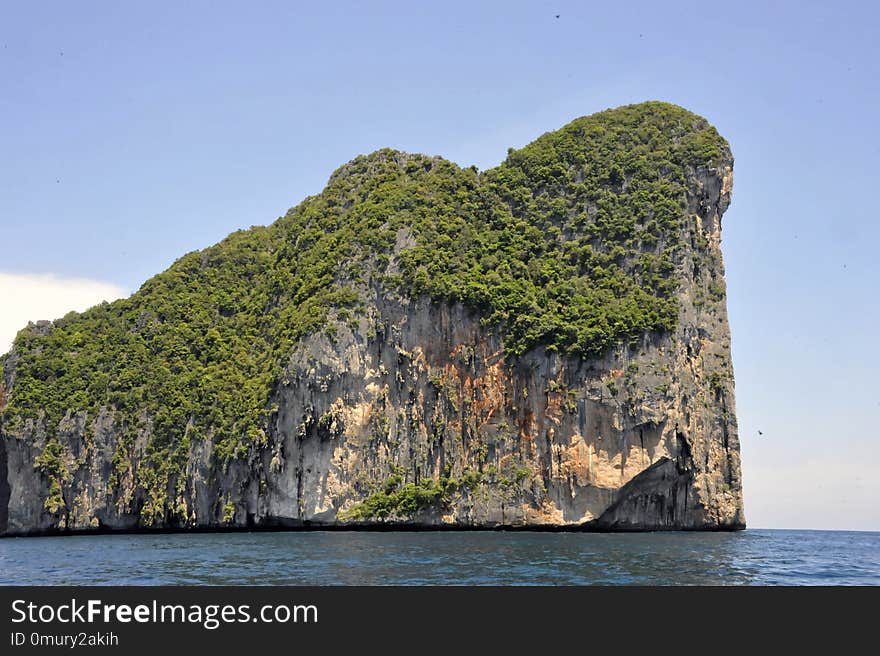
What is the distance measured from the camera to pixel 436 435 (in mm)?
72625

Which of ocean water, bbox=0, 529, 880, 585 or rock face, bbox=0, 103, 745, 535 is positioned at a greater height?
rock face, bbox=0, 103, 745, 535

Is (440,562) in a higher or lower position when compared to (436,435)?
lower

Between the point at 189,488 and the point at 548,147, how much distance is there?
43405mm

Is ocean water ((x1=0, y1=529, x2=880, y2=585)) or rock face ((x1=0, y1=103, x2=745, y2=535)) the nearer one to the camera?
ocean water ((x1=0, y1=529, x2=880, y2=585))

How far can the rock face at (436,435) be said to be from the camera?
68188 millimetres

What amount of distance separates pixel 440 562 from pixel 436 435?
3567 centimetres

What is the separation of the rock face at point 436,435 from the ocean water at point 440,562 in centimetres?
1210

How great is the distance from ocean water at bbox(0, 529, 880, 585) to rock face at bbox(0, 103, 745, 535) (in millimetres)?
12098

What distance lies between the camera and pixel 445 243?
78812mm

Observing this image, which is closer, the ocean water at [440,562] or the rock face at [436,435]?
the ocean water at [440,562]

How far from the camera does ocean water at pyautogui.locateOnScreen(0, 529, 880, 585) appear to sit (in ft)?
102

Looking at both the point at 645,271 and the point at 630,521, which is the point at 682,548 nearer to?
the point at 630,521

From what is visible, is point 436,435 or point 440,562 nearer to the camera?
point 440,562

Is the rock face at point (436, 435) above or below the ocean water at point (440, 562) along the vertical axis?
above
